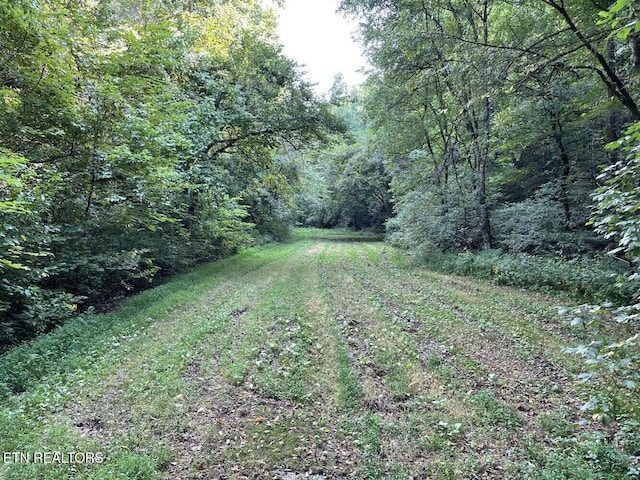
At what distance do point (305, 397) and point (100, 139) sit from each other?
5.63 metres

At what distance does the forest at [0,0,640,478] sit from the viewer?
4785 mm

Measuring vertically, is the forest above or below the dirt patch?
above

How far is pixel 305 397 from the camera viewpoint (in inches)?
147

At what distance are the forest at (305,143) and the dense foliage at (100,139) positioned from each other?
0.04 metres

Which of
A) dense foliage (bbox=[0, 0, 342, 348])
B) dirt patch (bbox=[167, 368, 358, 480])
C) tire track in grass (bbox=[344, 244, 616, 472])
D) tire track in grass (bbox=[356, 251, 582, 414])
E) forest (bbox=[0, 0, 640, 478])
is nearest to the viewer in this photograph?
dirt patch (bbox=[167, 368, 358, 480])

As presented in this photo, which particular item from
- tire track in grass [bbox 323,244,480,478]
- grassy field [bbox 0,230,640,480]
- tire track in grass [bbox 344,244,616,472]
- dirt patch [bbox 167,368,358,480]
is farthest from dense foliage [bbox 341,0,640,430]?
dirt patch [bbox 167,368,358,480]

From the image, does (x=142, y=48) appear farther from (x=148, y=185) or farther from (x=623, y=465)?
(x=623, y=465)

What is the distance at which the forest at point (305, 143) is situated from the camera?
4785mm

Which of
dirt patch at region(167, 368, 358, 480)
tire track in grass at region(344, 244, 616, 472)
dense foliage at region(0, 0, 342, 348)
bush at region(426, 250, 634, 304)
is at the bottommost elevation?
dirt patch at region(167, 368, 358, 480)

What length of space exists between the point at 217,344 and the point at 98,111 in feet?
14.7

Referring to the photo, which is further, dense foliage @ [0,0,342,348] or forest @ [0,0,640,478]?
dense foliage @ [0,0,342,348]

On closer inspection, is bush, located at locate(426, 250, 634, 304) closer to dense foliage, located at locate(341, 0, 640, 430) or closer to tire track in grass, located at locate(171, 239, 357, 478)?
dense foliage, located at locate(341, 0, 640, 430)

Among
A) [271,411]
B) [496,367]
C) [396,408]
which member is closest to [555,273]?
[496,367]

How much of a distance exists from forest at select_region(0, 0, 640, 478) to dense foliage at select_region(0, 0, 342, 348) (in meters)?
0.04
